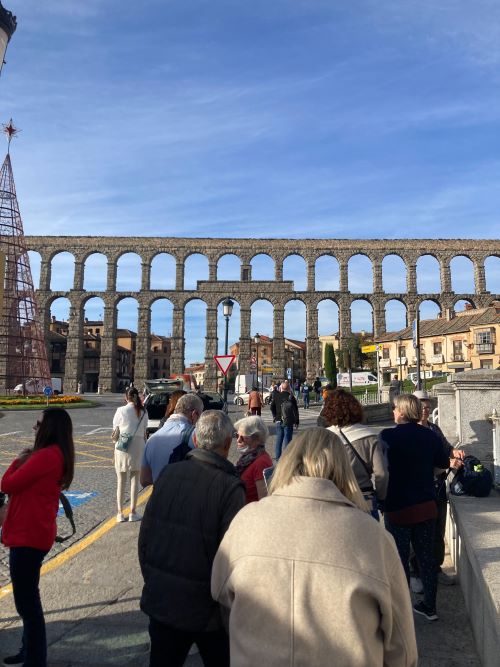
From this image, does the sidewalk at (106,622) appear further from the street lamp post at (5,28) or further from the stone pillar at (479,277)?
the stone pillar at (479,277)

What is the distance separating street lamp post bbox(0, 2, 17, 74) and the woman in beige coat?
434 cm

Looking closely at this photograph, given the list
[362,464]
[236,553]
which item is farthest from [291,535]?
[362,464]

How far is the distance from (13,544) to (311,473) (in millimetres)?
2367

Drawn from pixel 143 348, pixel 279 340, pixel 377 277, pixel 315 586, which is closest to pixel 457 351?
pixel 377 277

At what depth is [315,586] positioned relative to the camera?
1.74 metres

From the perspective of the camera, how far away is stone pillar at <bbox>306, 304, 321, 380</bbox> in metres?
58.1

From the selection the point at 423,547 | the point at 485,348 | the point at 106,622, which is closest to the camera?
the point at 106,622

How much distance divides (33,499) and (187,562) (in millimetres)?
1503

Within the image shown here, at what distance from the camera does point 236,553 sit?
1.93 meters

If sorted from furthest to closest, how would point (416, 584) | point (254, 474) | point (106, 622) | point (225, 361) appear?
point (225, 361) < point (416, 584) < point (106, 622) < point (254, 474)

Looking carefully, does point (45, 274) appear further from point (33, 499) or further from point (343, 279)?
point (33, 499)

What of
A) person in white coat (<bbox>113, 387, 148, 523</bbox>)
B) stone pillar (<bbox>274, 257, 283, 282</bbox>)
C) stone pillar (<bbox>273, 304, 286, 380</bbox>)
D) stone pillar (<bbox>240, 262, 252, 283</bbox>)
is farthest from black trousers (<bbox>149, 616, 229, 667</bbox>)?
stone pillar (<bbox>240, 262, 252, 283</bbox>)

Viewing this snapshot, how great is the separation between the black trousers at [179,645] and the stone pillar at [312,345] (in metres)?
54.2

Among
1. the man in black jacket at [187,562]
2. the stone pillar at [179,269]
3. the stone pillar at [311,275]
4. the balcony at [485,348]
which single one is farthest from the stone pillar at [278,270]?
the man in black jacket at [187,562]
